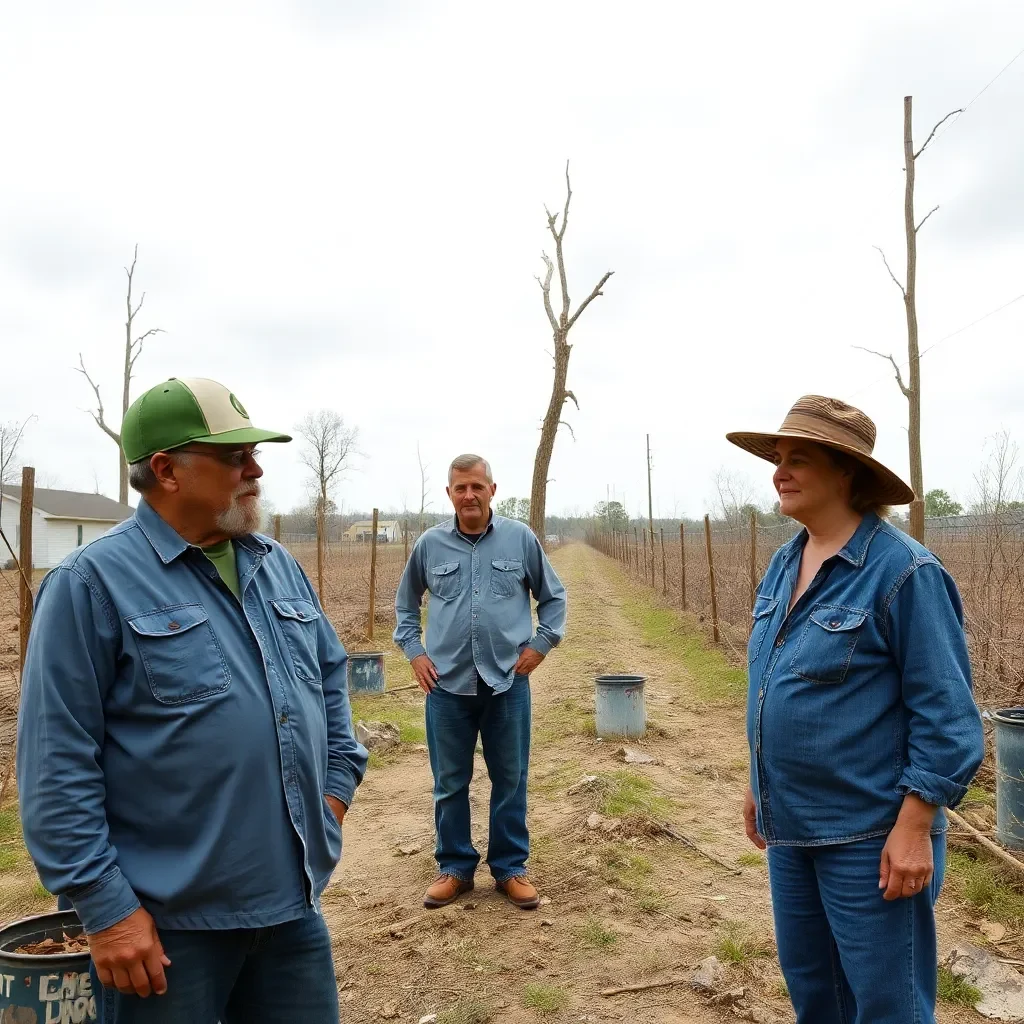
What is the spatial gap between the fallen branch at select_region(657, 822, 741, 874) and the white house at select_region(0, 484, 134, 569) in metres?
37.0

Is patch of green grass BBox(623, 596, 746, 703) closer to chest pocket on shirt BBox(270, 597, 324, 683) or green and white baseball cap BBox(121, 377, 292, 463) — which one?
chest pocket on shirt BBox(270, 597, 324, 683)

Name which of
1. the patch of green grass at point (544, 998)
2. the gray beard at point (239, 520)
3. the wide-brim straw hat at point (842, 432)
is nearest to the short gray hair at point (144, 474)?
the gray beard at point (239, 520)

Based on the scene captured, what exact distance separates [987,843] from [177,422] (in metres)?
4.52

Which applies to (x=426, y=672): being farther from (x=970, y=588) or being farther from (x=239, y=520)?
(x=970, y=588)

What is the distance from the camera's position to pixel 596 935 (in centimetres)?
385

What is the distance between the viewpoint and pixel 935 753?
2.00 metres

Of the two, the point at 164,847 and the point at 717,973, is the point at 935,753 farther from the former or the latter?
the point at 717,973

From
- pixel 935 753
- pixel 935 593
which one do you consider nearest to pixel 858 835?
pixel 935 753

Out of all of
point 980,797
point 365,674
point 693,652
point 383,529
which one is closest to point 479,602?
point 980,797

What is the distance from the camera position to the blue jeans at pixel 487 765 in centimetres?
409

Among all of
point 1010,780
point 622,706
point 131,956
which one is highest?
point 131,956

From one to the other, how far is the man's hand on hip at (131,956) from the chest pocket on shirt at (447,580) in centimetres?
251

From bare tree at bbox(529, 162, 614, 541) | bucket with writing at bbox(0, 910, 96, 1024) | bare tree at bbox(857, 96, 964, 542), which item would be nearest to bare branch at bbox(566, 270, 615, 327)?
bare tree at bbox(529, 162, 614, 541)

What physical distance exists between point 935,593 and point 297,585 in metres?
1.59
